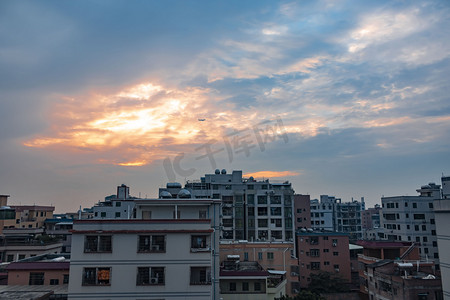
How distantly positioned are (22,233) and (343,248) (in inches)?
2293

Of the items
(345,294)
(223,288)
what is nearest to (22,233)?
(223,288)

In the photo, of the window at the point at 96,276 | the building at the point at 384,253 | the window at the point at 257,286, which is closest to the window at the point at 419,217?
the building at the point at 384,253

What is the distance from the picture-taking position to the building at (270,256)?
175ft

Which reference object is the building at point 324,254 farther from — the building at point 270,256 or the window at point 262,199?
the window at point 262,199

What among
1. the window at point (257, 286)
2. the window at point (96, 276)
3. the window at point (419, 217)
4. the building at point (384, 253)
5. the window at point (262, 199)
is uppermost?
the window at point (262, 199)

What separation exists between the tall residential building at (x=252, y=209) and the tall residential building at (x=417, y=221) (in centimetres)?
2401

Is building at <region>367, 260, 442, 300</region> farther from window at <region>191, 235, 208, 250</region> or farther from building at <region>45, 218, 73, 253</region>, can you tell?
building at <region>45, 218, 73, 253</region>

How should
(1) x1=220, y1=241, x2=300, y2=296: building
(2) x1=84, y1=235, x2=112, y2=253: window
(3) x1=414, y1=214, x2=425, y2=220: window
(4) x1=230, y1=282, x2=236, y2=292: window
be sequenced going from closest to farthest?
(2) x1=84, y1=235, x2=112, y2=253: window < (4) x1=230, y1=282, x2=236, y2=292: window < (1) x1=220, y1=241, x2=300, y2=296: building < (3) x1=414, y1=214, x2=425, y2=220: window

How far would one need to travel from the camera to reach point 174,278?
86.4 feet

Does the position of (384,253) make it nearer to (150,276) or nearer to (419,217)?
(419,217)

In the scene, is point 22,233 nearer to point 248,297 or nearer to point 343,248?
point 248,297

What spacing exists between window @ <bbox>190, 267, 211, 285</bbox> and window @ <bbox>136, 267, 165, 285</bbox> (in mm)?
2336

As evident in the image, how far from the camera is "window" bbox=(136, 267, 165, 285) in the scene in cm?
2622

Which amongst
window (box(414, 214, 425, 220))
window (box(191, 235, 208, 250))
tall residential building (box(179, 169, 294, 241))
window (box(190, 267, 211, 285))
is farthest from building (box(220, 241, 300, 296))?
window (box(414, 214, 425, 220))
